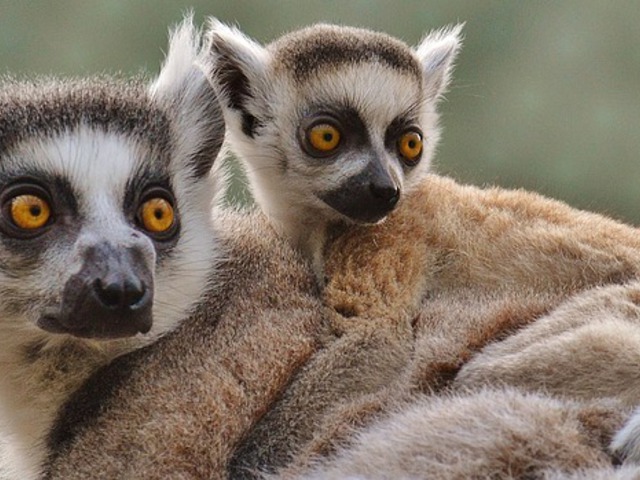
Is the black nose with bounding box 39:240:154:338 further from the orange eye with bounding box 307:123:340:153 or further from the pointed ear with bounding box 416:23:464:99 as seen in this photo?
the pointed ear with bounding box 416:23:464:99

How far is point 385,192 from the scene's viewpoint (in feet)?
7.74

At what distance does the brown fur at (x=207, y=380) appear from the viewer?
1798 millimetres

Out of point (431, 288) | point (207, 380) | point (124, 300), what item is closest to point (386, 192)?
point (431, 288)

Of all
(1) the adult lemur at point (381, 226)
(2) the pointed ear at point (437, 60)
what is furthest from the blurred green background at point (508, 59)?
(1) the adult lemur at point (381, 226)

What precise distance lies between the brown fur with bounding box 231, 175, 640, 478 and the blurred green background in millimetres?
1684

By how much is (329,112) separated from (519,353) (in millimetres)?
894

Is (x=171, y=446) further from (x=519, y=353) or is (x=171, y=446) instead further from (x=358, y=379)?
(x=519, y=353)

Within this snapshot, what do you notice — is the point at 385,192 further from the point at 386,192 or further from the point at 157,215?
the point at 157,215

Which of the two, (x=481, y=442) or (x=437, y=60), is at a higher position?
(x=437, y=60)

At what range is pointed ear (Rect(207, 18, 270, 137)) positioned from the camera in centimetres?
266

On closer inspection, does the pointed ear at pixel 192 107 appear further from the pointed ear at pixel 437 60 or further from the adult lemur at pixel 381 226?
the pointed ear at pixel 437 60

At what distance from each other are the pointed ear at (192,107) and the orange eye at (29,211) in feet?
1.26

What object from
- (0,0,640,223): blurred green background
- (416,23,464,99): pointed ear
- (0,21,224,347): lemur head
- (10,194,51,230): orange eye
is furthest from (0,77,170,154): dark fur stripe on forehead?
(0,0,640,223): blurred green background

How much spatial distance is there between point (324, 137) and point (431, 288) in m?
0.47
